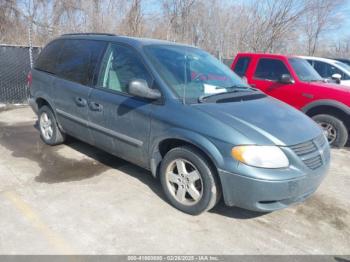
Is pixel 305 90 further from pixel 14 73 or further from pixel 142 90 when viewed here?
pixel 14 73

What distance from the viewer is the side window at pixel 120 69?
12.3ft

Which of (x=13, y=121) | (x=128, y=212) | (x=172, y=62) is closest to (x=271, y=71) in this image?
(x=172, y=62)

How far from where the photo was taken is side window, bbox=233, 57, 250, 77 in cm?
730

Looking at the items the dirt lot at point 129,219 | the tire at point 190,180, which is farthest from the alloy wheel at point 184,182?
the dirt lot at point 129,219

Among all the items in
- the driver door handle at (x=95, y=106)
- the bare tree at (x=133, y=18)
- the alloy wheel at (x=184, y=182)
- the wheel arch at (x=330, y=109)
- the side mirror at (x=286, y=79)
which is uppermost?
the bare tree at (x=133, y=18)

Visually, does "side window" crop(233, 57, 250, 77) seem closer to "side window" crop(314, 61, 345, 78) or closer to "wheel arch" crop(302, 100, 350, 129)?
"wheel arch" crop(302, 100, 350, 129)

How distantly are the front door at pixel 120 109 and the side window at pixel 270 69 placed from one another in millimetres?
3931

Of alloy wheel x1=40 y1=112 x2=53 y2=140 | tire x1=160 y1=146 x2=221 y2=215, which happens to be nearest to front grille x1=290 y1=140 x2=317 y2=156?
tire x1=160 y1=146 x2=221 y2=215

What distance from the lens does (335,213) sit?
3662 mm

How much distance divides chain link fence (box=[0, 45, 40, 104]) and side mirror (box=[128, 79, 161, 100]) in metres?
6.59

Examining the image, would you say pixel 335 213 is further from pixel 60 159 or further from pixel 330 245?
pixel 60 159

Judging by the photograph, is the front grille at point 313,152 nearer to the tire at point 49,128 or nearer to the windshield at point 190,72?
the windshield at point 190,72

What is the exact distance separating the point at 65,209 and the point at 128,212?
671mm

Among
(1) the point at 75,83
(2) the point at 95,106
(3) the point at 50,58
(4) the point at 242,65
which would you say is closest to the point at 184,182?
(2) the point at 95,106
